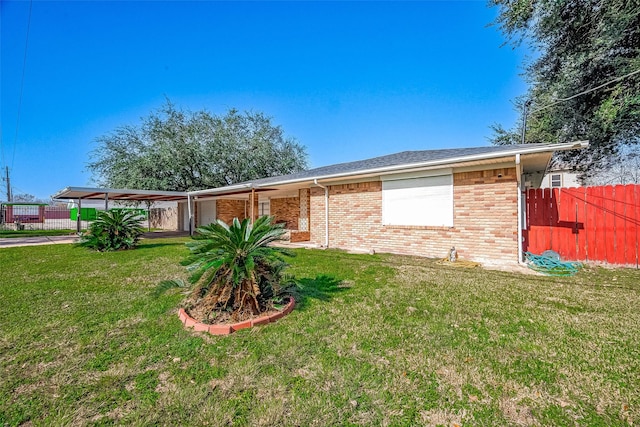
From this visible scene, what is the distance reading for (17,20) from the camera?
32.3ft

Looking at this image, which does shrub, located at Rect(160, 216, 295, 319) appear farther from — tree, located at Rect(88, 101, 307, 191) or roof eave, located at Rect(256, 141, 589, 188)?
tree, located at Rect(88, 101, 307, 191)

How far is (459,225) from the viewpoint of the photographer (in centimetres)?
739

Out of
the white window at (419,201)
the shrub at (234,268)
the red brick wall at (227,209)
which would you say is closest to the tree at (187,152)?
the red brick wall at (227,209)

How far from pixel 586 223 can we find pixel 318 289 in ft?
22.2

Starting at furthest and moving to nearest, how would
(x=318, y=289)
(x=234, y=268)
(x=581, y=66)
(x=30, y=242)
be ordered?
(x=30, y=242) → (x=581, y=66) → (x=318, y=289) → (x=234, y=268)

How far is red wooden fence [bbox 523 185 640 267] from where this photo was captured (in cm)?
627

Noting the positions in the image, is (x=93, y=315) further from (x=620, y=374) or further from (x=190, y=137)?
(x=190, y=137)

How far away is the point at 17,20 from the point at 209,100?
14223 mm

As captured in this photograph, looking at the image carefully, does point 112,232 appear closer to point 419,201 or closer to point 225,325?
point 225,325

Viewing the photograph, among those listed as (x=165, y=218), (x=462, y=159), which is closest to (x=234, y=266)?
(x=462, y=159)

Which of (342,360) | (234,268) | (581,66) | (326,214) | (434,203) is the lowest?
(342,360)

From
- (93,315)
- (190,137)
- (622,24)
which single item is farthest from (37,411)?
(190,137)

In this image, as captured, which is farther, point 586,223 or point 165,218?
point 165,218

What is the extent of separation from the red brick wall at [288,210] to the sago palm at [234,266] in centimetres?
1072
